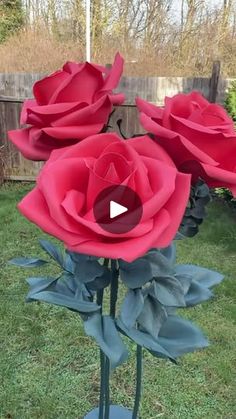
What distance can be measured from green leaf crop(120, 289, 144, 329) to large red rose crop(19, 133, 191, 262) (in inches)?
7.6

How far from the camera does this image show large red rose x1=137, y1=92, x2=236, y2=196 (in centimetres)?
68

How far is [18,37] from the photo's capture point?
9.92 metres

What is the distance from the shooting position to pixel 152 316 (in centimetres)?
78

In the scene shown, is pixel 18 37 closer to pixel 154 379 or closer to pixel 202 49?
pixel 202 49

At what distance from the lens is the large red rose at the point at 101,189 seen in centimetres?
57

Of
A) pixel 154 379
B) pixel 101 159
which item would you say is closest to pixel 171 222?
pixel 101 159

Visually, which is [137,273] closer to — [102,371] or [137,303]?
[137,303]

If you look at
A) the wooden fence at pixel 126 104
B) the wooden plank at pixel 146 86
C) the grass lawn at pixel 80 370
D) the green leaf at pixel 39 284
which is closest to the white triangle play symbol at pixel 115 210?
the green leaf at pixel 39 284

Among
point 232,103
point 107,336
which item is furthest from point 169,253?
point 232,103

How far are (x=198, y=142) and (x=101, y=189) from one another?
7.4 inches

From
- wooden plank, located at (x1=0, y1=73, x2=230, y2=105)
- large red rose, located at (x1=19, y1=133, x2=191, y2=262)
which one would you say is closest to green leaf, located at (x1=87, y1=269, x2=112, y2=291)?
large red rose, located at (x1=19, y1=133, x2=191, y2=262)

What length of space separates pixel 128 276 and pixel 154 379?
1.66m

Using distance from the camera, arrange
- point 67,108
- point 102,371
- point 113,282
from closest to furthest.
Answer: point 67,108, point 113,282, point 102,371

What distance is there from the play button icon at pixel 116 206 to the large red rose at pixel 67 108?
16cm
